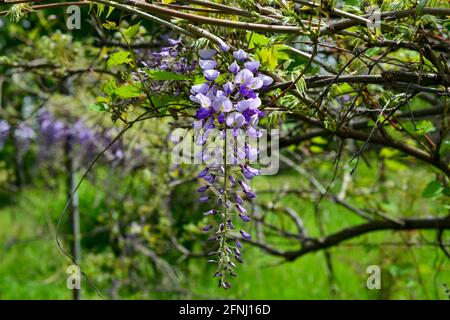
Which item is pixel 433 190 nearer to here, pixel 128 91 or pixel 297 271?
pixel 128 91

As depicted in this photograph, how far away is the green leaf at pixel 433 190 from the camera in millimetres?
1867

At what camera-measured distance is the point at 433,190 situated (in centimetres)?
188

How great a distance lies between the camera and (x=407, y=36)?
1157 millimetres

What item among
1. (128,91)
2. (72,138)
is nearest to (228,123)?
(128,91)

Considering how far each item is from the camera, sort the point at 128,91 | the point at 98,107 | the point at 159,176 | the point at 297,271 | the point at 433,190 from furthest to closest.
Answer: the point at 297,271
the point at 159,176
the point at 433,190
the point at 98,107
the point at 128,91

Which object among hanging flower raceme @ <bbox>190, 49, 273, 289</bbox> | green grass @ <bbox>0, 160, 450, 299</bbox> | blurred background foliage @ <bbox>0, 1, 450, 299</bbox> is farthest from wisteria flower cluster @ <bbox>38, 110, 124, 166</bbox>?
hanging flower raceme @ <bbox>190, 49, 273, 289</bbox>

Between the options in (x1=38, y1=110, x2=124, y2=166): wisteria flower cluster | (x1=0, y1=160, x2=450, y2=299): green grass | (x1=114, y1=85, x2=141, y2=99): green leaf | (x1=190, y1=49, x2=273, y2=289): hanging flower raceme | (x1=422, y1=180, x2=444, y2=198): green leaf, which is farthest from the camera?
(x1=38, y1=110, x2=124, y2=166): wisteria flower cluster

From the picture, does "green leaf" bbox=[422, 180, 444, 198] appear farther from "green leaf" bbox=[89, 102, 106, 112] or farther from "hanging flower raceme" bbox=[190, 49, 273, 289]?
"green leaf" bbox=[89, 102, 106, 112]

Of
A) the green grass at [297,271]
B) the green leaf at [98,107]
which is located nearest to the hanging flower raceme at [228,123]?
the green leaf at [98,107]

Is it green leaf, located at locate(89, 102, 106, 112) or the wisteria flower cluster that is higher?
the wisteria flower cluster

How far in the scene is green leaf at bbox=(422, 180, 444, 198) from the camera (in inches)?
73.5

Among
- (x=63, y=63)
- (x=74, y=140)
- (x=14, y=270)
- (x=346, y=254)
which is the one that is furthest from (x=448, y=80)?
(x=14, y=270)

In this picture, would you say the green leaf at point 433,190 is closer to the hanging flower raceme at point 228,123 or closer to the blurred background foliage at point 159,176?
the blurred background foliage at point 159,176
